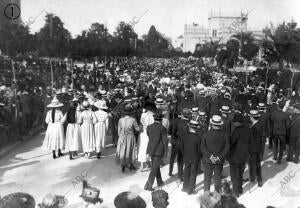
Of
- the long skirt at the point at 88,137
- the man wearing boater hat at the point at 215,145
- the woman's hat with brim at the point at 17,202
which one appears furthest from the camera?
the long skirt at the point at 88,137

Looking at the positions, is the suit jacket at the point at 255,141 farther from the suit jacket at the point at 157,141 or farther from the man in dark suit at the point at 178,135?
the suit jacket at the point at 157,141

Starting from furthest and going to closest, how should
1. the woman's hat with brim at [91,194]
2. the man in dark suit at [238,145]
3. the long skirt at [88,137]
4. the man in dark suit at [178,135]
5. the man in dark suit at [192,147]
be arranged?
the long skirt at [88,137], the man in dark suit at [178,135], the man in dark suit at [238,145], the man in dark suit at [192,147], the woman's hat with brim at [91,194]

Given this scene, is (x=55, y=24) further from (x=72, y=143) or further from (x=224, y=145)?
(x=224, y=145)

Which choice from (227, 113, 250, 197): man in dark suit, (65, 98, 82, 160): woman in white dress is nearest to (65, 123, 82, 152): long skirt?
(65, 98, 82, 160): woman in white dress

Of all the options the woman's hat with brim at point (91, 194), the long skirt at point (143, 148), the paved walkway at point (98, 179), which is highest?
the woman's hat with brim at point (91, 194)

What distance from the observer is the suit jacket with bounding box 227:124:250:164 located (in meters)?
6.51

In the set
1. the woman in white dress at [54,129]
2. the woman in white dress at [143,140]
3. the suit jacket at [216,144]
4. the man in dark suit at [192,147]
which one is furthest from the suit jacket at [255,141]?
the woman in white dress at [54,129]

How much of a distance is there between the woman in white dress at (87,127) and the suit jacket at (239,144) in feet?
11.1

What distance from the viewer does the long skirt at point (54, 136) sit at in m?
8.55

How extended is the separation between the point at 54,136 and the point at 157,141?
9.63 feet

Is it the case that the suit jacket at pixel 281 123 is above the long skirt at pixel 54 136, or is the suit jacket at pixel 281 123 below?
above

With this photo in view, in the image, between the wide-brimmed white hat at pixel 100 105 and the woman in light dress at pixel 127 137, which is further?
the wide-brimmed white hat at pixel 100 105

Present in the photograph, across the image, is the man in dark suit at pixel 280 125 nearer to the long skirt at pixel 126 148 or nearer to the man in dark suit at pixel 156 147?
the man in dark suit at pixel 156 147

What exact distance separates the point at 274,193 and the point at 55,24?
547 inches
